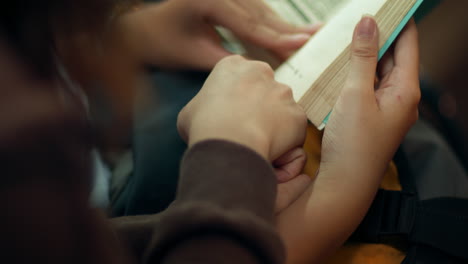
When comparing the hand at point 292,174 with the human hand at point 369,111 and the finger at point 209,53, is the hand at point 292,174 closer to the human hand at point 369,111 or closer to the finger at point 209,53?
the human hand at point 369,111

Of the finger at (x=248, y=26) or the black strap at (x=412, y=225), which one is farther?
the finger at (x=248, y=26)

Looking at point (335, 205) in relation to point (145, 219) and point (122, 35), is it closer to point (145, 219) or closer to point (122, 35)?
point (145, 219)

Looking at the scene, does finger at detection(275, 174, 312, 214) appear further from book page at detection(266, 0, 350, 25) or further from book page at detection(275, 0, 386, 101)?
book page at detection(266, 0, 350, 25)

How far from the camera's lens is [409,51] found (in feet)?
1.49

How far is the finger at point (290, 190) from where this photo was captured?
0.40 metres

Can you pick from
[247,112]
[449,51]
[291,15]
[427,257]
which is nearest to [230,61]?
[247,112]

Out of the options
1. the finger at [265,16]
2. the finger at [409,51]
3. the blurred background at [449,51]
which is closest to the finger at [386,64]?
the finger at [409,51]

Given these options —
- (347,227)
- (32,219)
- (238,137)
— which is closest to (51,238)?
(32,219)

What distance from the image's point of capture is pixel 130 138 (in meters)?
0.58

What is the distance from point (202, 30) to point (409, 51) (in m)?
0.29

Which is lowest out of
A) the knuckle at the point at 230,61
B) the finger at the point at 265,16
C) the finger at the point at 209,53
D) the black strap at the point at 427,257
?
the black strap at the point at 427,257

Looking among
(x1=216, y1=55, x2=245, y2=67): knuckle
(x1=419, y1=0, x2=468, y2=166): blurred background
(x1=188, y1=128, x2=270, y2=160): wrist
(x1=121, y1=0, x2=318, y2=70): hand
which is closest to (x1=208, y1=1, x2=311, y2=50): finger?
(x1=121, y1=0, x2=318, y2=70): hand

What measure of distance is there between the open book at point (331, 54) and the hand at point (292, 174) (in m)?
0.05

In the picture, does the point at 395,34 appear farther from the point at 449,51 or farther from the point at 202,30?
the point at 449,51
